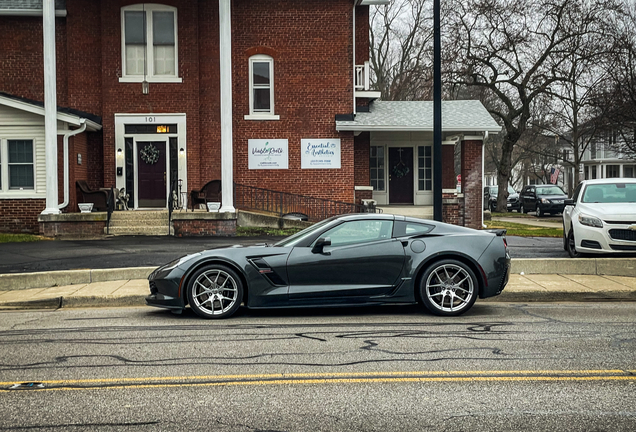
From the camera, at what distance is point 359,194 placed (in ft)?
82.8

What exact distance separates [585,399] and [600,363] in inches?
47.6

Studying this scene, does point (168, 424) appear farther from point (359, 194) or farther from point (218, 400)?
point (359, 194)

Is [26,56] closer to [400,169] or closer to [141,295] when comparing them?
[400,169]

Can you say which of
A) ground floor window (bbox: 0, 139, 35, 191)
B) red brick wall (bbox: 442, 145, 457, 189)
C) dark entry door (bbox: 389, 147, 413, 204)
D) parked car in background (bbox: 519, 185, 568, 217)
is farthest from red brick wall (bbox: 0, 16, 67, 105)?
parked car in background (bbox: 519, 185, 568, 217)

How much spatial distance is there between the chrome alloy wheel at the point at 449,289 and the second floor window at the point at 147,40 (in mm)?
16277

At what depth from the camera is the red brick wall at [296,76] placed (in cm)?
2370

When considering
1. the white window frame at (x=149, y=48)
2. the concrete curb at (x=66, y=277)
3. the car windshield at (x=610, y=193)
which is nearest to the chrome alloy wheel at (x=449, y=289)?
the concrete curb at (x=66, y=277)

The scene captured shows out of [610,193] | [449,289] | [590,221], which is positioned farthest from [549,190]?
[449,289]

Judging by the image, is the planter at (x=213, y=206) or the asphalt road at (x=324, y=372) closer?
the asphalt road at (x=324, y=372)

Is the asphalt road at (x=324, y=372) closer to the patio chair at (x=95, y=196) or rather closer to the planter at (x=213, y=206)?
the planter at (x=213, y=206)

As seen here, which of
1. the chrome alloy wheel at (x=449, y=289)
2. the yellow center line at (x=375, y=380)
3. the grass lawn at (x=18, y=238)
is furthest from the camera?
the grass lawn at (x=18, y=238)

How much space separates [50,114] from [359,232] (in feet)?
45.9

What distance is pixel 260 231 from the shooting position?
811 inches

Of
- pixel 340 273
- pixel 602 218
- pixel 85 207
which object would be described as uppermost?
pixel 85 207
